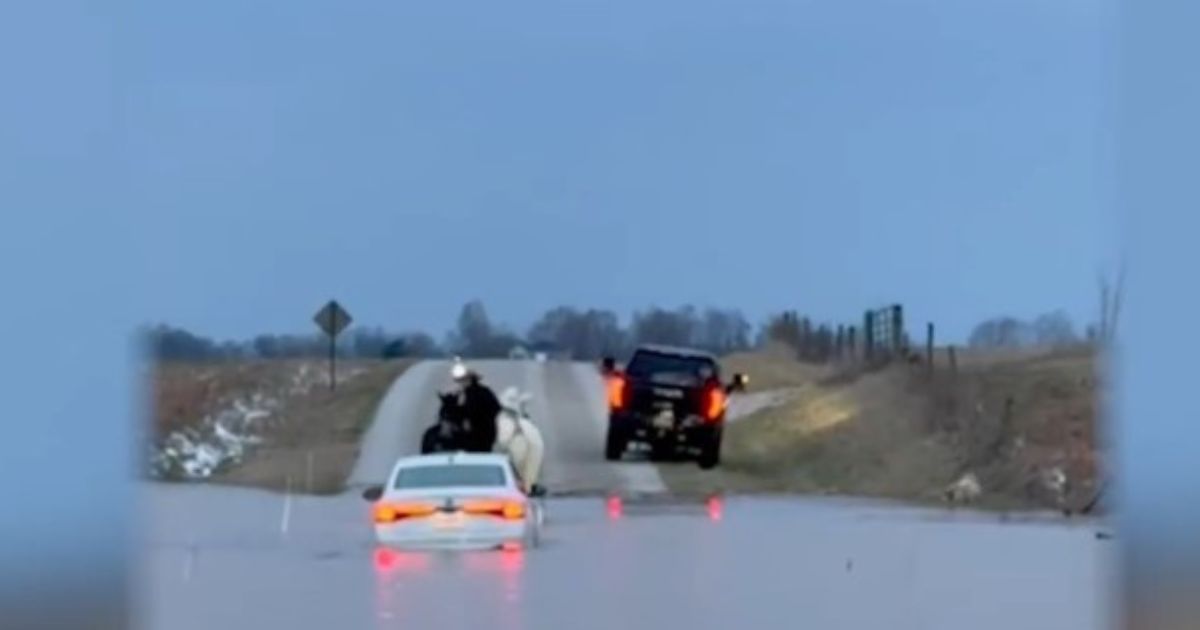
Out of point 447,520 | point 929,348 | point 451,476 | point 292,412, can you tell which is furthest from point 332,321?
point 929,348

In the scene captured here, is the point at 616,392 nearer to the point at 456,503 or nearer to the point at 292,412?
the point at 456,503

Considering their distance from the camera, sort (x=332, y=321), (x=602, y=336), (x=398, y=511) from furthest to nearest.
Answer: (x=398, y=511) → (x=602, y=336) → (x=332, y=321)

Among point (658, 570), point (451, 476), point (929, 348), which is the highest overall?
point (929, 348)

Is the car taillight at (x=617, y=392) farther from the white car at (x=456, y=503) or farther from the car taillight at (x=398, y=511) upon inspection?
the car taillight at (x=398, y=511)

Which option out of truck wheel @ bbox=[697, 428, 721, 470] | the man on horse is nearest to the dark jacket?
the man on horse

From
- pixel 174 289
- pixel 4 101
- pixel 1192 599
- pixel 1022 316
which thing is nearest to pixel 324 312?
pixel 174 289

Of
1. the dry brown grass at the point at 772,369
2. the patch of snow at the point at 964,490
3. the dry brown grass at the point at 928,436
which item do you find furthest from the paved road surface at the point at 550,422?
the patch of snow at the point at 964,490
